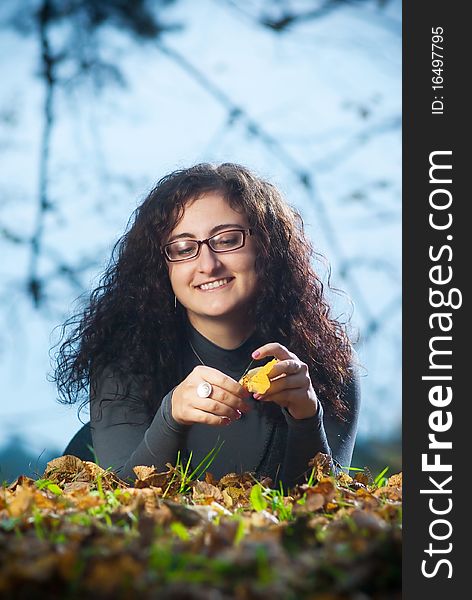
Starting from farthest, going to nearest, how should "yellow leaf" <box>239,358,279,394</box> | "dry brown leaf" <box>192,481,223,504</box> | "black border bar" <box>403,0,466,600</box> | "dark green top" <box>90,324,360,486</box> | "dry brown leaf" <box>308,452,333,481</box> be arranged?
1. "dark green top" <box>90,324,360,486</box>
2. "dry brown leaf" <box>308,452,333,481</box>
3. "yellow leaf" <box>239,358,279,394</box>
4. "dry brown leaf" <box>192,481,223,504</box>
5. "black border bar" <box>403,0,466,600</box>

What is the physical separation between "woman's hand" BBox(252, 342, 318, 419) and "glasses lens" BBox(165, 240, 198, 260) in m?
0.45

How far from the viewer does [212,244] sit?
2.04 meters

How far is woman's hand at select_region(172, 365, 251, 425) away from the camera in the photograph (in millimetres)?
1595

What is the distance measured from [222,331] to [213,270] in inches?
8.5

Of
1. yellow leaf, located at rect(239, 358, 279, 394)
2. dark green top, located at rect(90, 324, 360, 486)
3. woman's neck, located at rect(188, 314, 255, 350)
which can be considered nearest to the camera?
yellow leaf, located at rect(239, 358, 279, 394)

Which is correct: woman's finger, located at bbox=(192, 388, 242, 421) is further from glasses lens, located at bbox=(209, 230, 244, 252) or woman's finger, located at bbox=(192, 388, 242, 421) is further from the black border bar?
glasses lens, located at bbox=(209, 230, 244, 252)

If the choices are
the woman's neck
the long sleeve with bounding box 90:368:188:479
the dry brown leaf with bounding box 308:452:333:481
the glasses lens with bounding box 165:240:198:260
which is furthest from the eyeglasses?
the dry brown leaf with bounding box 308:452:333:481

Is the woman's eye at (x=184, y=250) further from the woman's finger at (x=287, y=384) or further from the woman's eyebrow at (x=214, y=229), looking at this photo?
the woman's finger at (x=287, y=384)

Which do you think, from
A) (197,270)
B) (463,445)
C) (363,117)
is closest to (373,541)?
(463,445)

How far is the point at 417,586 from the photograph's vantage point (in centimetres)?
109

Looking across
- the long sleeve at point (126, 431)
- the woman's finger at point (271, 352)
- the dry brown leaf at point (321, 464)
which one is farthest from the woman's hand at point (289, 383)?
the long sleeve at point (126, 431)

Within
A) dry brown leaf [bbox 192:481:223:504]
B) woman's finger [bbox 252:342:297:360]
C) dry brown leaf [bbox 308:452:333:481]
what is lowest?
dry brown leaf [bbox 192:481:223:504]

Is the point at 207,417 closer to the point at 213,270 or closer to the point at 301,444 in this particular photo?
the point at 301,444

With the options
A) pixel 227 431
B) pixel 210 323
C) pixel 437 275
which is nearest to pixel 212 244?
pixel 210 323
